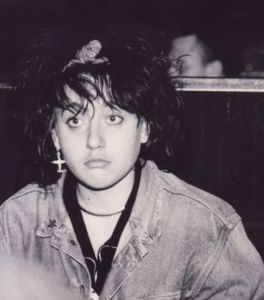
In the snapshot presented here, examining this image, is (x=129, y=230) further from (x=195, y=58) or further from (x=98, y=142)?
(x=195, y=58)

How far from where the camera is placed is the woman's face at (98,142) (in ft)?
5.16

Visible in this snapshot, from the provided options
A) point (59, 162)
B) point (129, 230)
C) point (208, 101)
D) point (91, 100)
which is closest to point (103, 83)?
point (91, 100)

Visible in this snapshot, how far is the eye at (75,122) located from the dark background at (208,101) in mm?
567

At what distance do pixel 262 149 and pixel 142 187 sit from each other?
63 centimetres

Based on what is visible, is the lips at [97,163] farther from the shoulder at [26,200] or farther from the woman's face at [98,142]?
the shoulder at [26,200]

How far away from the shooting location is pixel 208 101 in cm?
217

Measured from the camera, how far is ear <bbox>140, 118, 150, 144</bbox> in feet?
5.68

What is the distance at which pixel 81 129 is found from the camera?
63.6 inches

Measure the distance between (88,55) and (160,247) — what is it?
0.62m

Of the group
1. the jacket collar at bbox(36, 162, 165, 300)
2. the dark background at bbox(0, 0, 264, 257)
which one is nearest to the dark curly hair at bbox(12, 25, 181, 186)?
the jacket collar at bbox(36, 162, 165, 300)

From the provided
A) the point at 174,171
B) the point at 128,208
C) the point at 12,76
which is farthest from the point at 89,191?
the point at 12,76

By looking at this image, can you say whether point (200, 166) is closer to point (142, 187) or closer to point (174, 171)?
point (174, 171)

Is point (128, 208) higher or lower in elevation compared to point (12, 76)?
lower

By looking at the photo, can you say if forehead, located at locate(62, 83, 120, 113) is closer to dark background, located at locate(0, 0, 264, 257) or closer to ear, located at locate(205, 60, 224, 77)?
dark background, located at locate(0, 0, 264, 257)
